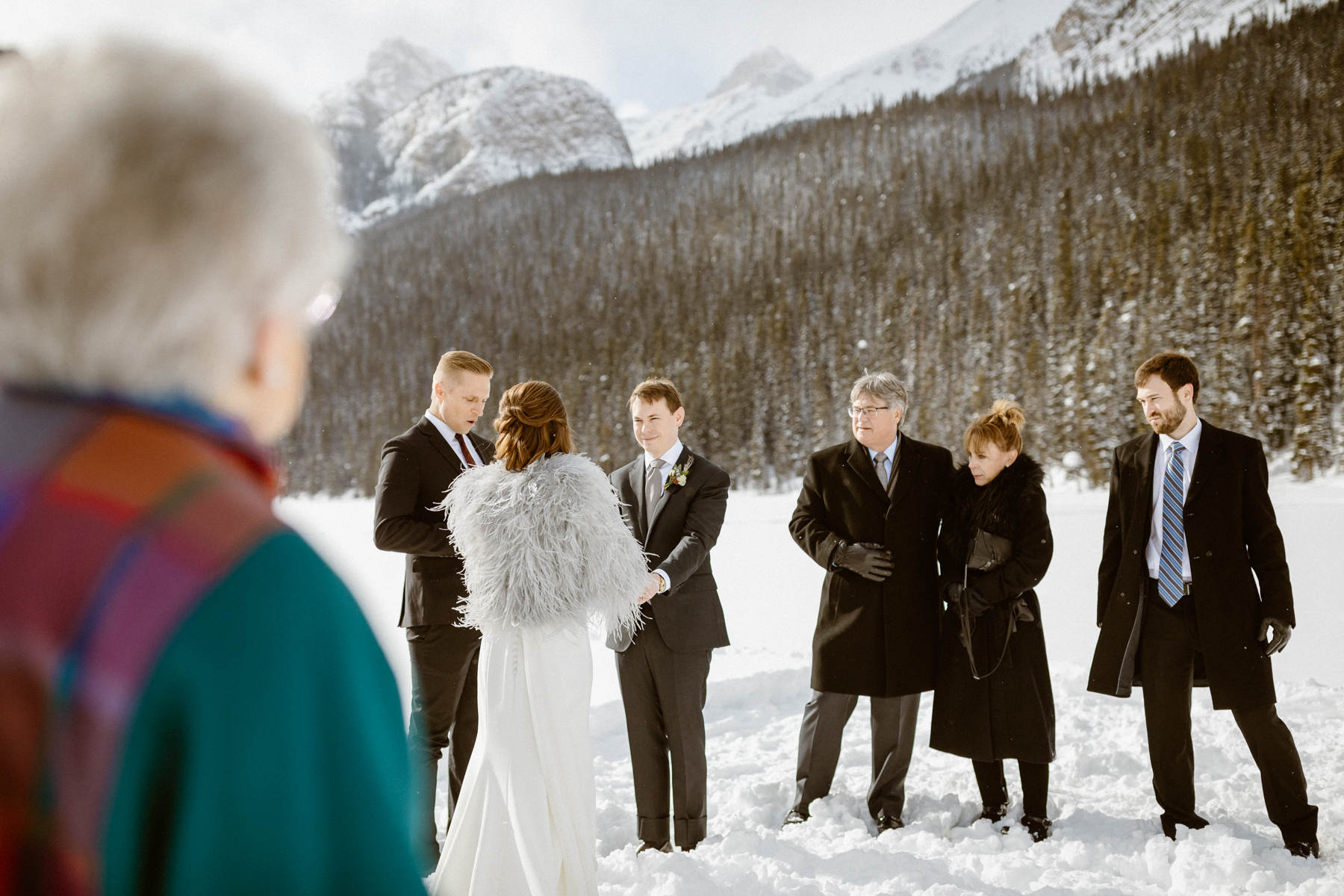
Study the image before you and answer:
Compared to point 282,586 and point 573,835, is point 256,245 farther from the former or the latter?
point 573,835

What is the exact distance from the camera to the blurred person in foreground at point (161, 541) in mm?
567

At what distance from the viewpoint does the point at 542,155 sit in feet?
481

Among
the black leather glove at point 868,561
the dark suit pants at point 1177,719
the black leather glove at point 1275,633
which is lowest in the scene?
the dark suit pants at point 1177,719

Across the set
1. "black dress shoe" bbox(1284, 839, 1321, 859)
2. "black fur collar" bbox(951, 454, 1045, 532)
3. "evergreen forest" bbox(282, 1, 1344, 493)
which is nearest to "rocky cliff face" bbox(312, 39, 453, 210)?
"evergreen forest" bbox(282, 1, 1344, 493)

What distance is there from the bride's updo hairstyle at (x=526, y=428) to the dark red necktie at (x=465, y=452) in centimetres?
75

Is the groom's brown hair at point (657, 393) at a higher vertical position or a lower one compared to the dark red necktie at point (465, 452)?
higher

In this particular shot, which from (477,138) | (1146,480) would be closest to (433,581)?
(1146,480)

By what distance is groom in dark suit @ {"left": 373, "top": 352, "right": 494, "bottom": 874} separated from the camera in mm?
3580

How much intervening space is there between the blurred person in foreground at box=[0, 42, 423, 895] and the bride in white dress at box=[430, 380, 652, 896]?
2322 millimetres

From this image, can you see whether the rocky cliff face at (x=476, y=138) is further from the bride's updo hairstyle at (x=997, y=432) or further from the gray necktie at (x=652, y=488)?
the bride's updo hairstyle at (x=997, y=432)

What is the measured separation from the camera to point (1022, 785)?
12.5 ft

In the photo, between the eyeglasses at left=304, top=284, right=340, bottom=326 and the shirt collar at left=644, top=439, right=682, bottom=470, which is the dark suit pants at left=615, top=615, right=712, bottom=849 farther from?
the eyeglasses at left=304, top=284, right=340, bottom=326

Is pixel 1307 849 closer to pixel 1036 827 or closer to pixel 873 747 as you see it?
pixel 1036 827

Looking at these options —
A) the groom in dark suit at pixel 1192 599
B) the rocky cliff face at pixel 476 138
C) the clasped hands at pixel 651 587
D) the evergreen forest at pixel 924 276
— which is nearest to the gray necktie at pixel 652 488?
the clasped hands at pixel 651 587
